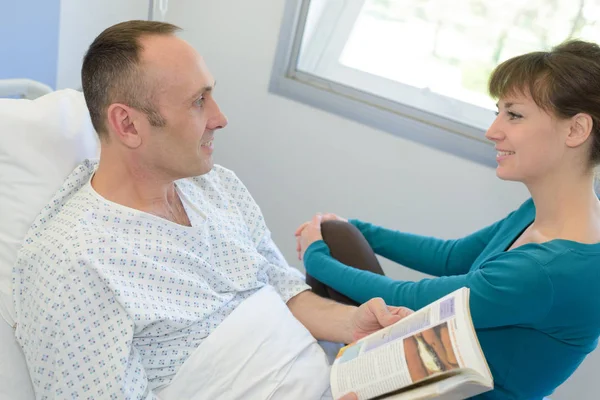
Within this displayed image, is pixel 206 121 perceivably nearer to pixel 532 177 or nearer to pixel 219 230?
pixel 219 230

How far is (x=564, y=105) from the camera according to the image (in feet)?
4.60

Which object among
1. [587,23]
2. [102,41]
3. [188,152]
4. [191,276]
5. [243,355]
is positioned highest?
[587,23]

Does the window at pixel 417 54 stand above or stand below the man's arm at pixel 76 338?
above

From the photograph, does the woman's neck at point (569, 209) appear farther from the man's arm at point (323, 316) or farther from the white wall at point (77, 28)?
the white wall at point (77, 28)

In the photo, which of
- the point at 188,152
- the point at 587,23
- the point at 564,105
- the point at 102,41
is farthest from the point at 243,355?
the point at 587,23

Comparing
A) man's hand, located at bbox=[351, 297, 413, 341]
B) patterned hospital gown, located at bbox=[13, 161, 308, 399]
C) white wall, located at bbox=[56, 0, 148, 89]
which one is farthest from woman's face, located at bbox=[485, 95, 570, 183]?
white wall, located at bbox=[56, 0, 148, 89]

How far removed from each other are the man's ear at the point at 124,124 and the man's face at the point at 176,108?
17 millimetres

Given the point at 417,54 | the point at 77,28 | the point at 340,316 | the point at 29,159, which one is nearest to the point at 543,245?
the point at 340,316

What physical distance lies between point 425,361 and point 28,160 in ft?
3.11

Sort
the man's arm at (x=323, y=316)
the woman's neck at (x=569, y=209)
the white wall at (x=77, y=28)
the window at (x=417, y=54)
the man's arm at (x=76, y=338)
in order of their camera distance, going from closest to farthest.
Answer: the man's arm at (x=76, y=338) < the woman's neck at (x=569, y=209) < the man's arm at (x=323, y=316) < the white wall at (x=77, y=28) < the window at (x=417, y=54)

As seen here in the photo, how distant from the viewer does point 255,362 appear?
1.34m

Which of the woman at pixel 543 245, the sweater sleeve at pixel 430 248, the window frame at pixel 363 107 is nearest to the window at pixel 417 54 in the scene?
the window frame at pixel 363 107

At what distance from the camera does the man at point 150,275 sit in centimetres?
120

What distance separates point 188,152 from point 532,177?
0.77 metres
